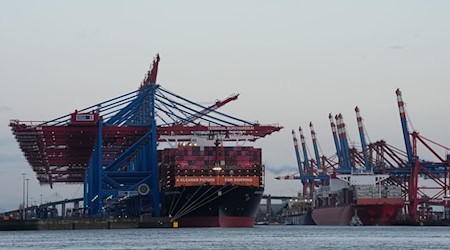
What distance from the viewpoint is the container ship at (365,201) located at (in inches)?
6107

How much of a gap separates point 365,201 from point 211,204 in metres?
51.4

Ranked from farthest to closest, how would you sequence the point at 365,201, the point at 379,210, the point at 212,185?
the point at 379,210 → the point at 365,201 → the point at 212,185

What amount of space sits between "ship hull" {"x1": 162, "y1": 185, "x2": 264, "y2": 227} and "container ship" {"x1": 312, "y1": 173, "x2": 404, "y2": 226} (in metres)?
45.6

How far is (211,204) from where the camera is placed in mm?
110188

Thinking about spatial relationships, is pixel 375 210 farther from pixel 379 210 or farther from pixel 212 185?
pixel 212 185

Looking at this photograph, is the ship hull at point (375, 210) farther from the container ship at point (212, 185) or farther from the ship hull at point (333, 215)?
the container ship at point (212, 185)

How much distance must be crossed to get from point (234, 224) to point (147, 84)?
76.5 feet

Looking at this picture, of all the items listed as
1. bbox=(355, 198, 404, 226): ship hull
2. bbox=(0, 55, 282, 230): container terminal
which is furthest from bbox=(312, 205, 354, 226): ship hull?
bbox=(0, 55, 282, 230): container terminal

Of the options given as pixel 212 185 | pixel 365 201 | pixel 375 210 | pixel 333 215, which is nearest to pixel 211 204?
pixel 212 185

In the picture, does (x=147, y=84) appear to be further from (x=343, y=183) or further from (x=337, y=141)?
(x=337, y=141)

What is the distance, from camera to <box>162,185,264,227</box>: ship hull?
361ft

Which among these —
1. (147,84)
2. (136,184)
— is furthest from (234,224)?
(147,84)

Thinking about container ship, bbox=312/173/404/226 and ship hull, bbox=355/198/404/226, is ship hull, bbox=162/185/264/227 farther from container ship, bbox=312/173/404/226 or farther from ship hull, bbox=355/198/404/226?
container ship, bbox=312/173/404/226

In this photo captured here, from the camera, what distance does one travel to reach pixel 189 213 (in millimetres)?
112000
